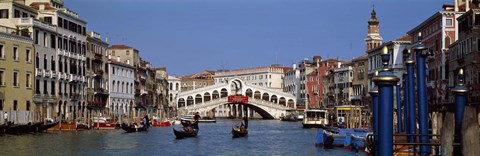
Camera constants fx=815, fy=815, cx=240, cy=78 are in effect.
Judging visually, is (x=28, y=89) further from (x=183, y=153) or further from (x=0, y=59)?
(x=183, y=153)

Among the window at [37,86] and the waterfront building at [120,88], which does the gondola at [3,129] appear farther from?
the waterfront building at [120,88]

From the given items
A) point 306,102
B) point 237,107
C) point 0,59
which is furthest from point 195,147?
point 237,107

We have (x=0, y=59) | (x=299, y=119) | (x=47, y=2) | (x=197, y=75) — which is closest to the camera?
(x=0, y=59)

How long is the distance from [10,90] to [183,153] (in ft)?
38.0

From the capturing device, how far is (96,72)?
42125 mm

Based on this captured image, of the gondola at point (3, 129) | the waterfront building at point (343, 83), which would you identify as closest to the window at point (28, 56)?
the gondola at point (3, 129)

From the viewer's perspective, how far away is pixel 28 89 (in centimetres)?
3198

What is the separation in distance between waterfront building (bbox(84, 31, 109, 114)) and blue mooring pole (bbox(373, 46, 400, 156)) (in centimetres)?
3452

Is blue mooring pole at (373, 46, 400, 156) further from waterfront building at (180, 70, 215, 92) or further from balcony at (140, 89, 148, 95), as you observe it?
waterfront building at (180, 70, 215, 92)

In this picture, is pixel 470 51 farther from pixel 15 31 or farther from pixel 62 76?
pixel 62 76

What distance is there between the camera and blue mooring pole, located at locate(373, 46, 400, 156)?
21.6 feet

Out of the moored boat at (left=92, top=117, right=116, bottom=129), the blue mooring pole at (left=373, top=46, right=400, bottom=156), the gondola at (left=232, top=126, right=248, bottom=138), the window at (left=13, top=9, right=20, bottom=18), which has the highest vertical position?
the window at (left=13, top=9, right=20, bottom=18)

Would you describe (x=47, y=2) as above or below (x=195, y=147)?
above

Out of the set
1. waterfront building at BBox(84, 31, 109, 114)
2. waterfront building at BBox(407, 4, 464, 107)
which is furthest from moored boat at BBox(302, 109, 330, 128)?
waterfront building at BBox(84, 31, 109, 114)
